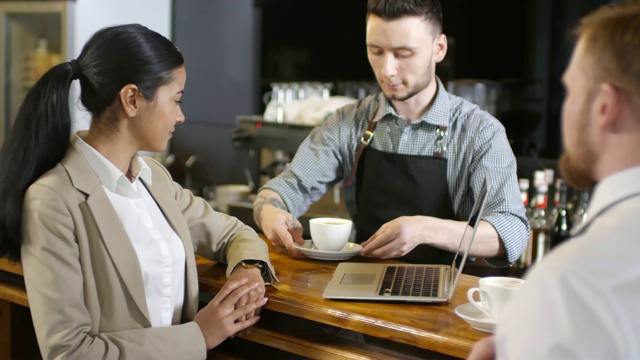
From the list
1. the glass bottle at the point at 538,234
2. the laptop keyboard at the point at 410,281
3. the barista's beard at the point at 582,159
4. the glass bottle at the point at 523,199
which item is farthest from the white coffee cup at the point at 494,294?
the glass bottle at the point at 538,234

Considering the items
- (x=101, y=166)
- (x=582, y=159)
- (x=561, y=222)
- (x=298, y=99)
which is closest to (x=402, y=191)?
(x=101, y=166)

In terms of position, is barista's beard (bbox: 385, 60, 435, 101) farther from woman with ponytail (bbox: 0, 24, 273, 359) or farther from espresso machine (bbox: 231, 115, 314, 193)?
espresso machine (bbox: 231, 115, 314, 193)

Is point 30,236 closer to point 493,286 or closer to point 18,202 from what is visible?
point 18,202

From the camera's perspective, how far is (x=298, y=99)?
15.1ft

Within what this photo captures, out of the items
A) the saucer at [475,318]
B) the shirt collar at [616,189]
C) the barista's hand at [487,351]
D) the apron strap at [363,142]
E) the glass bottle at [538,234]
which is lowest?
the glass bottle at [538,234]

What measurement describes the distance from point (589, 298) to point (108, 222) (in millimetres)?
1115

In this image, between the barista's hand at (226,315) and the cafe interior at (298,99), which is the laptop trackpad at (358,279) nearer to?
the cafe interior at (298,99)

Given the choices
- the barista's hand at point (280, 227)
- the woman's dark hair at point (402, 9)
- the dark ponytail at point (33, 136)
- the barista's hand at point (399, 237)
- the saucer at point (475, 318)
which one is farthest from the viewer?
the woman's dark hair at point (402, 9)

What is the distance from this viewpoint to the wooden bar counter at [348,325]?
1.52 metres

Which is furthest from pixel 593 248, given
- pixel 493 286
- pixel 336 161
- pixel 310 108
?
pixel 310 108

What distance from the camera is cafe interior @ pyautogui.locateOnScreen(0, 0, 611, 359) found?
169 cm

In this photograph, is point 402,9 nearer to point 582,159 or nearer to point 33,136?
point 33,136

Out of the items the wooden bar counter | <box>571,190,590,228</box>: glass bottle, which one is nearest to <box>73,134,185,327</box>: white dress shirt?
the wooden bar counter

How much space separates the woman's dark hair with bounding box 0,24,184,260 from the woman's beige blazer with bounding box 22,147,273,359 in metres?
0.03
